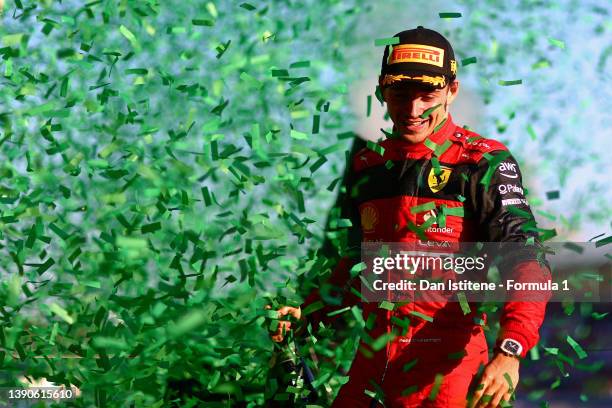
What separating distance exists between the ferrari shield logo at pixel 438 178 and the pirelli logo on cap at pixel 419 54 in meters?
0.56

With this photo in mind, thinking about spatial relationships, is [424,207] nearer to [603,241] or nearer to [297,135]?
[297,135]

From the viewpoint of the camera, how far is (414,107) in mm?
4312

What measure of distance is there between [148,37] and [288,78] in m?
1.14

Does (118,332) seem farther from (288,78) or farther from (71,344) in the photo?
(288,78)

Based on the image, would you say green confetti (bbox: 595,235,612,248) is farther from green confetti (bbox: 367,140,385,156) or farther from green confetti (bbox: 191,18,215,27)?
green confetti (bbox: 191,18,215,27)

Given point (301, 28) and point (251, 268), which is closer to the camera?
point (251, 268)

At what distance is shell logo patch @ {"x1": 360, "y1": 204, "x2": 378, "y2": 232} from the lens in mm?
4559

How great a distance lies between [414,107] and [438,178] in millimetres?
401

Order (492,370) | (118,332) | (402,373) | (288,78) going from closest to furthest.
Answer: (492,370) < (402,373) < (118,332) < (288,78)

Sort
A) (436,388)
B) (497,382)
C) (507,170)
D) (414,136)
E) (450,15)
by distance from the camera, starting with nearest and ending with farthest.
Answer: (497,382)
(436,388)
(507,170)
(414,136)
(450,15)

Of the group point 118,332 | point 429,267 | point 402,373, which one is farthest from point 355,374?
point 118,332

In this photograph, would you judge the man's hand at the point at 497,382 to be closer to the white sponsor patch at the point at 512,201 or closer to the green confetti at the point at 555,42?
the white sponsor patch at the point at 512,201

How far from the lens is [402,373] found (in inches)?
169

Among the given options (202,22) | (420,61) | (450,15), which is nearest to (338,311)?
(420,61)
